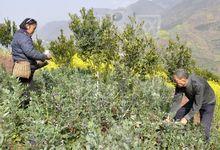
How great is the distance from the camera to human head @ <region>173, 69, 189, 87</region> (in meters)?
7.26

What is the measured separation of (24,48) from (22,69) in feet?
1.28

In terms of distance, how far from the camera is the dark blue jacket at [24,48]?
26.2 feet

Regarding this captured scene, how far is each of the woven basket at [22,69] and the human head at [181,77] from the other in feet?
8.86

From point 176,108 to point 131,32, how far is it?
16.3 feet

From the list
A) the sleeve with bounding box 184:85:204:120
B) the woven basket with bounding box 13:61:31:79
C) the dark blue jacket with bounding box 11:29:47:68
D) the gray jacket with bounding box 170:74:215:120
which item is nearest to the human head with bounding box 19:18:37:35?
the dark blue jacket with bounding box 11:29:47:68

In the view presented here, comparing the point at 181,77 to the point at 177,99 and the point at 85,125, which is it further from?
the point at 85,125

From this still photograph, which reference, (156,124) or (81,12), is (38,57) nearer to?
(156,124)

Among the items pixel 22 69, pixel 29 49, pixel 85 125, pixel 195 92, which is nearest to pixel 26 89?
pixel 22 69

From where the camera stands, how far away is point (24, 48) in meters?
8.00

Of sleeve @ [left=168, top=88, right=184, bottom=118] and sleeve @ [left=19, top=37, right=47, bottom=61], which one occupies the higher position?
sleeve @ [left=19, top=37, right=47, bottom=61]

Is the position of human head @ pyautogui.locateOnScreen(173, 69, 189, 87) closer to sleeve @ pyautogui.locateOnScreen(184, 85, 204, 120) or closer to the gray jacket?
the gray jacket

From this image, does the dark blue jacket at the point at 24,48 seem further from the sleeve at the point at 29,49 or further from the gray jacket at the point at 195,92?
the gray jacket at the point at 195,92

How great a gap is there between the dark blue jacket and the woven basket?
12 centimetres

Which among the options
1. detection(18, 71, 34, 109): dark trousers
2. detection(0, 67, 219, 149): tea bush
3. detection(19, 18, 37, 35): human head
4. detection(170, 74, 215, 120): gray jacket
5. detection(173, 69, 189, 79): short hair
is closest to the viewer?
detection(0, 67, 219, 149): tea bush
